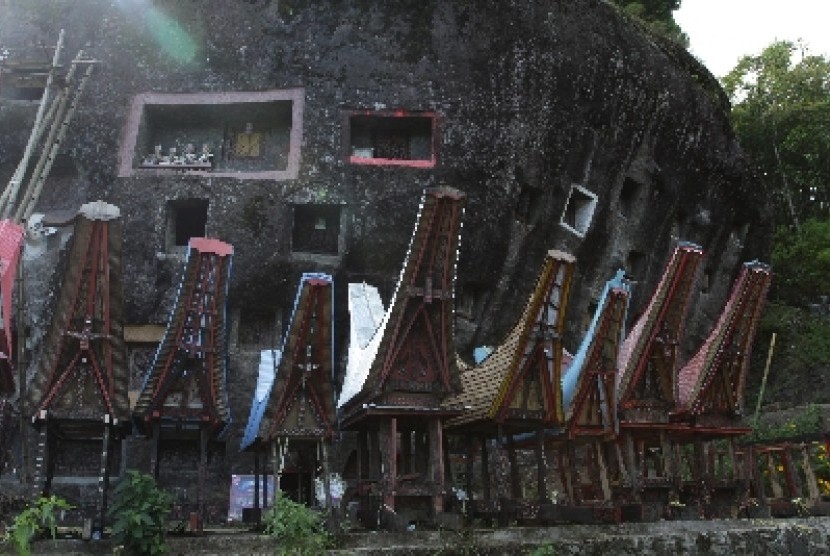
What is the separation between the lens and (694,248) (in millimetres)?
12117

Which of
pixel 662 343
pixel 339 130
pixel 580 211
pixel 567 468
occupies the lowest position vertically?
pixel 567 468

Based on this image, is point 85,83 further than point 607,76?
No

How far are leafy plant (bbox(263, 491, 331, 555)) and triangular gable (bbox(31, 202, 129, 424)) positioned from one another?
2562 millimetres

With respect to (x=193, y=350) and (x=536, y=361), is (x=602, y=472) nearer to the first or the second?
(x=536, y=361)

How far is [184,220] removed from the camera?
19.1 meters

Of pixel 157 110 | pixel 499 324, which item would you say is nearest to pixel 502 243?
pixel 499 324

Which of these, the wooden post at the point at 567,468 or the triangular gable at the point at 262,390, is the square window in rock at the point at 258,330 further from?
the wooden post at the point at 567,468

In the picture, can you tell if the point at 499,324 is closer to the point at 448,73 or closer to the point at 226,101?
the point at 448,73

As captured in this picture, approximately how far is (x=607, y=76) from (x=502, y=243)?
186 inches

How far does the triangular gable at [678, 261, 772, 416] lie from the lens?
13062mm

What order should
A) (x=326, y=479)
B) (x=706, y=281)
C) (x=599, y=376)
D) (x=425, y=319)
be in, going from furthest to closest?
1. (x=706, y=281)
2. (x=599, y=376)
3. (x=425, y=319)
4. (x=326, y=479)

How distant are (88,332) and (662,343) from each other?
7566 millimetres

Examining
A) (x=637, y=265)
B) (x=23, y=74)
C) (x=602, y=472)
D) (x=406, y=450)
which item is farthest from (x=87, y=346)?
(x=637, y=265)

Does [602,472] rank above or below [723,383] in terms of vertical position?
below
